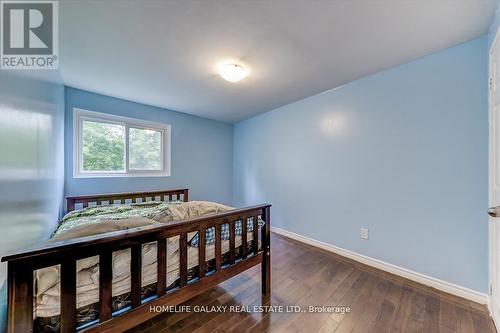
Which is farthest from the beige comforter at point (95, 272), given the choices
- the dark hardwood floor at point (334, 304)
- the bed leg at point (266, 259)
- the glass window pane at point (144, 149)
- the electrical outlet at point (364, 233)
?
the glass window pane at point (144, 149)

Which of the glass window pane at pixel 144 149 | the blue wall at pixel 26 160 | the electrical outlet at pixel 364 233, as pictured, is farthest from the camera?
the glass window pane at pixel 144 149

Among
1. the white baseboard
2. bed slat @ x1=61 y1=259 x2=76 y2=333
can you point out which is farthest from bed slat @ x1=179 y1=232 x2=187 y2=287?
the white baseboard

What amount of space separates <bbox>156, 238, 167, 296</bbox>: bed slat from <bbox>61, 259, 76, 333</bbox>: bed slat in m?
0.38

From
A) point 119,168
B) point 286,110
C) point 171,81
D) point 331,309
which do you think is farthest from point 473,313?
point 119,168

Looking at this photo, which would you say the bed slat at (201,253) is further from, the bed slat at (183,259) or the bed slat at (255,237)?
the bed slat at (255,237)

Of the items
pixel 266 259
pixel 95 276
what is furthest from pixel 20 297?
pixel 266 259

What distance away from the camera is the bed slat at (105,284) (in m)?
0.99

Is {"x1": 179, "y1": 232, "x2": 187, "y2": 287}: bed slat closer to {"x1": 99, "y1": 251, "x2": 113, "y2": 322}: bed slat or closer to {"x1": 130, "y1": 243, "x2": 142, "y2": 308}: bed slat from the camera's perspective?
{"x1": 130, "y1": 243, "x2": 142, "y2": 308}: bed slat

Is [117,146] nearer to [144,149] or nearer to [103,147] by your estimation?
[103,147]

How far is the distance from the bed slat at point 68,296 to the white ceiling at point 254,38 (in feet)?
5.29

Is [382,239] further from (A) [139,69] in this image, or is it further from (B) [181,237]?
(A) [139,69]

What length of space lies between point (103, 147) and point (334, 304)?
3.54 metres

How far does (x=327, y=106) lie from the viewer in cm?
274

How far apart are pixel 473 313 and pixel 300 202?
75.6 inches
